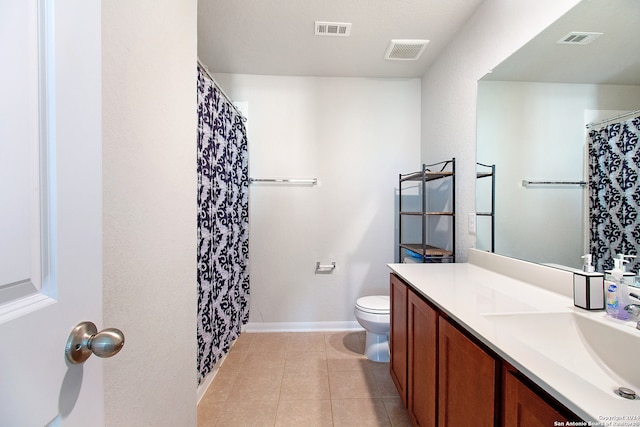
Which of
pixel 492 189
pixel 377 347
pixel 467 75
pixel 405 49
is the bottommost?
pixel 377 347

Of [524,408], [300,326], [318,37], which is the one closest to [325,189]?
[318,37]

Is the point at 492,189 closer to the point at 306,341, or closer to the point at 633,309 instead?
the point at 633,309

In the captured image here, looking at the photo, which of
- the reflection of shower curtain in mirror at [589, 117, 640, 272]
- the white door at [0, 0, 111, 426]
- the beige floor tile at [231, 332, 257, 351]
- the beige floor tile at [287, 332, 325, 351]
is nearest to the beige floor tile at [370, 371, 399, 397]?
the beige floor tile at [287, 332, 325, 351]

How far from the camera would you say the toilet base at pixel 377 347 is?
1959mm

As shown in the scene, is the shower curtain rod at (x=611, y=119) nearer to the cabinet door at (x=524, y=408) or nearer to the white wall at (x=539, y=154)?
the white wall at (x=539, y=154)

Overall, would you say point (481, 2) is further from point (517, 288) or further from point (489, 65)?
point (517, 288)

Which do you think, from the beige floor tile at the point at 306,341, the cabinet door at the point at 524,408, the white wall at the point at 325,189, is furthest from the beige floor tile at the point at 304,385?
the cabinet door at the point at 524,408

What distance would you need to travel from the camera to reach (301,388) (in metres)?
1.65

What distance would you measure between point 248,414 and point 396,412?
86 centimetres

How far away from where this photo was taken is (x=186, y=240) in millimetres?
1050

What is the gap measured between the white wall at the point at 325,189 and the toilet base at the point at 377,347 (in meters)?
0.47

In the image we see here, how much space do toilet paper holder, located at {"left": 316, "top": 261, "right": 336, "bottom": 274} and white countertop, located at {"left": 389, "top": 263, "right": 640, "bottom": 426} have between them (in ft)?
3.74

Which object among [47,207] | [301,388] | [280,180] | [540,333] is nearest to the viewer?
[47,207]

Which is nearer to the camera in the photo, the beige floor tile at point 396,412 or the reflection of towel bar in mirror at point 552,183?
the reflection of towel bar in mirror at point 552,183
